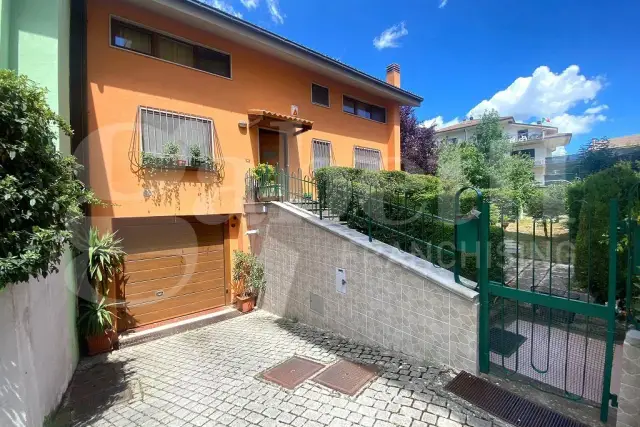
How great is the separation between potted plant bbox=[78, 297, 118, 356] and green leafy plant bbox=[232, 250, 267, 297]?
2948 millimetres

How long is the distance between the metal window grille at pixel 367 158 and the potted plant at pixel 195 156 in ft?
19.9

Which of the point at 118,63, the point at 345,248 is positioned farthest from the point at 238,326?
the point at 118,63

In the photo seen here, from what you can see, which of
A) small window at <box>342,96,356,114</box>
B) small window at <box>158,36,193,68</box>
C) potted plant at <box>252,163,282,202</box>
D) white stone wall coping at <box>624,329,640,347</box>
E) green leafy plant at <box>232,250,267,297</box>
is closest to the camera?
white stone wall coping at <box>624,329,640,347</box>

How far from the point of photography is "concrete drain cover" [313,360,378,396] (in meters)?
3.86

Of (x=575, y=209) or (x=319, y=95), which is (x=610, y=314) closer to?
(x=575, y=209)

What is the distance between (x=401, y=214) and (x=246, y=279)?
177 inches

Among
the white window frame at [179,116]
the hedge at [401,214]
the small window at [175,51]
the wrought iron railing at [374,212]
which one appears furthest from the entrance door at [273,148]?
the small window at [175,51]

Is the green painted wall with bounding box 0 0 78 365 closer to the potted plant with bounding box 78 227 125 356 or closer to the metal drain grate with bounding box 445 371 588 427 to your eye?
the potted plant with bounding box 78 227 125 356

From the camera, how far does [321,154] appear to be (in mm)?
10492

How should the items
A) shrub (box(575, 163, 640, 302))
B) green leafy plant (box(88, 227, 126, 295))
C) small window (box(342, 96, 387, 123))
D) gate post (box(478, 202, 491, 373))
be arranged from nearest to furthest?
gate post (box(478, 202, 491, 373)), shrub (box(575, 163, 640, 302)), green leafy plant (box(88, 227, 126, 295)), small window (box(342, 96, 387, 123))

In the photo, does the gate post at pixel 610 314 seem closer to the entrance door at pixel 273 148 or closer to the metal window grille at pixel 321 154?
the entrance door at pixel 273 148

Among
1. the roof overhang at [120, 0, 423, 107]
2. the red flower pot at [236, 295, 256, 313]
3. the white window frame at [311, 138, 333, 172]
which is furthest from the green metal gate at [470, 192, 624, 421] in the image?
the roof overhang at [120, 0, 423, 107]

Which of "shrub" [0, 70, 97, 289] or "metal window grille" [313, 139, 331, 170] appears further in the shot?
"metal window grille" [313, 139, 331, 170]

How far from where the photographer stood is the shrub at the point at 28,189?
8.36ft
